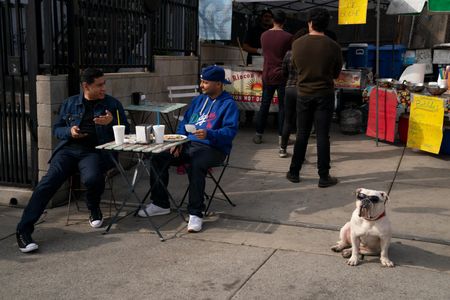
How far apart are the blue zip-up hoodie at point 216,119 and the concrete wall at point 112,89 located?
4.18 ft

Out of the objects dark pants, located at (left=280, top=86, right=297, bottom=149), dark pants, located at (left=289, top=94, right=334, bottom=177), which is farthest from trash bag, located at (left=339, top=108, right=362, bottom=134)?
dark pants, located at (left=289, top=94, right=334, bottom=177)

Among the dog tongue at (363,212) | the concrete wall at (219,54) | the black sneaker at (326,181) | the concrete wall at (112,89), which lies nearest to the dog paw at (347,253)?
the dog tongue at (363,212)

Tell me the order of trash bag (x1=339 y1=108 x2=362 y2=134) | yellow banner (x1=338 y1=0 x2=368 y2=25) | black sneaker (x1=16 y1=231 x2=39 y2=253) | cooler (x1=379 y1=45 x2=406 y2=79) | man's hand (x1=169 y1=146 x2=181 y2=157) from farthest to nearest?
1. cooler (x1=379 y1=45 x2=406 y2=79)
2. trash bag (x1=339 y1=108 x2=362 y2=134)
3. yellow banner (x1=338 y1=0 x2=368 y2=25)
4. man's hand (x1=169 y1=146 x2=181 y2=157)
5. black sneaker (x1=16 y1=231 x2=39 y2=253)

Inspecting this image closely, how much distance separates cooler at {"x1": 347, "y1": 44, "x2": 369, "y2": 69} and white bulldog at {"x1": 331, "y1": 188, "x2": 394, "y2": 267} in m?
7.30

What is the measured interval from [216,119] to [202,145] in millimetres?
273

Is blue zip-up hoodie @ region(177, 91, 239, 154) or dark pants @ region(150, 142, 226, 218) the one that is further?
blue zip-up hoodie @ region(177, 91, 239, 154)

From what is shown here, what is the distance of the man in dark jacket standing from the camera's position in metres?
5.54

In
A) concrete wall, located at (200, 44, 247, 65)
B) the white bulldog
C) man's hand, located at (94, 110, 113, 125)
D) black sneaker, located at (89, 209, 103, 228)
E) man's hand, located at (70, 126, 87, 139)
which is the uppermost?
concrete wall, located at (200, 44, 247, 65)

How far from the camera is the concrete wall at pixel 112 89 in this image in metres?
5.00

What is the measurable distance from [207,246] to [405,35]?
12198 millimetres

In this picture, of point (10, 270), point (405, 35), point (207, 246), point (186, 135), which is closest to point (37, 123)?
point (186, 135)

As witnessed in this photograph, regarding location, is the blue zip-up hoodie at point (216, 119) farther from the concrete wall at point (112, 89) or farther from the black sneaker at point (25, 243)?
the black sneaker at point (25, 243)

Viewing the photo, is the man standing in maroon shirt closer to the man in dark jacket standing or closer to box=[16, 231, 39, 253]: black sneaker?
the man in dark jacket standing

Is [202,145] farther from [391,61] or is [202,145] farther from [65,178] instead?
[391,61]
